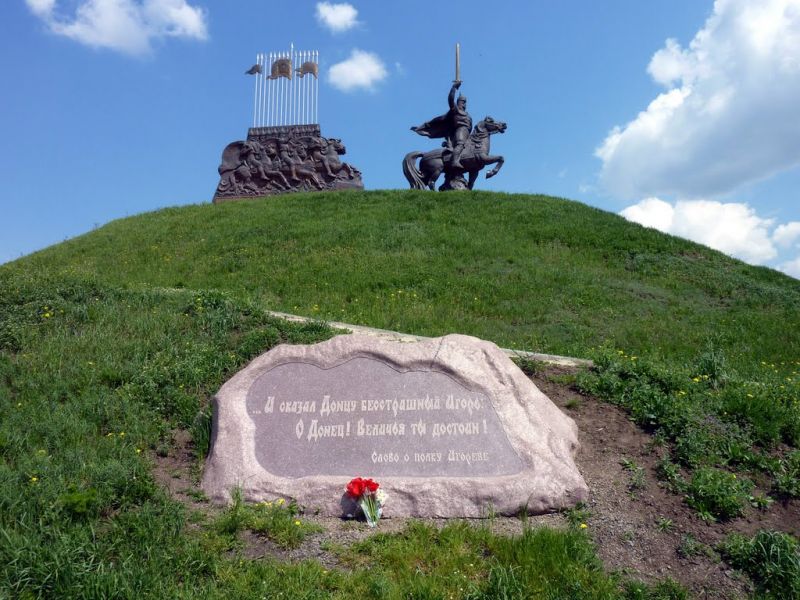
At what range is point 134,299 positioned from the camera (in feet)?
30.7

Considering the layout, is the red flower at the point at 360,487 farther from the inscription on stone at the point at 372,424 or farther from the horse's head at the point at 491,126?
the horse's head at the point at 491,126

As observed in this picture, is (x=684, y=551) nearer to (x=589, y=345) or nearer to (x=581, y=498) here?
(x=581, y=498)

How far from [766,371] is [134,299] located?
9.50 meters

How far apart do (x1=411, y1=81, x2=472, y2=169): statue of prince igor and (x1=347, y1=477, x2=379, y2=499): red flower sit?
2111 cm

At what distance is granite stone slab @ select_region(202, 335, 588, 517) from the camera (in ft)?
16.3

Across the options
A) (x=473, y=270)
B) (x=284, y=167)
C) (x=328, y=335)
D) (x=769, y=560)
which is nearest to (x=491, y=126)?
(x=284, y=167)

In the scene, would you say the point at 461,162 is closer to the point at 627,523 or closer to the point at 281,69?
the point at 281,69

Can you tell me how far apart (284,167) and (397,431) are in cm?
2244

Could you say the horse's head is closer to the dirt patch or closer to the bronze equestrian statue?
the bronze equestrian statue

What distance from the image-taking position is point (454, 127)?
25.5m

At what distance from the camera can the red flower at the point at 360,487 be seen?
4.81 metres

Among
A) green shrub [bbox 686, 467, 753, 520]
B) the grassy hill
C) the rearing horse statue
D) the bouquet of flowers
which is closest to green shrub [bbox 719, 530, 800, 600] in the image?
the grassy hill

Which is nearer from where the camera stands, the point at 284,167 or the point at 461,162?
the point at 461,162

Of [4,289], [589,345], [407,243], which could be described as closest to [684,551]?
[589,345]
